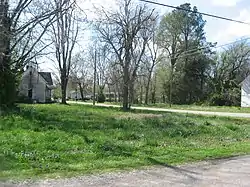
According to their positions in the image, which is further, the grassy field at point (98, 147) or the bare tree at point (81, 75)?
the bare tree at point (81, 75)

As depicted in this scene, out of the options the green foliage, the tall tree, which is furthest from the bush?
the green foliage

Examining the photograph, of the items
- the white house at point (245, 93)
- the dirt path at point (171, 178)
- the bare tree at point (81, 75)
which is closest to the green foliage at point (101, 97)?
the bare tree at point (81, 75)

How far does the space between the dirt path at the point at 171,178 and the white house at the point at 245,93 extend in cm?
5392

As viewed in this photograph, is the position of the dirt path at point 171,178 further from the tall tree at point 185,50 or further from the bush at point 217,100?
the tall tree at point 185,50

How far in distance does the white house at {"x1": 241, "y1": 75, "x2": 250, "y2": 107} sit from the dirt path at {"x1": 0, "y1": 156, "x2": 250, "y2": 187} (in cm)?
5392

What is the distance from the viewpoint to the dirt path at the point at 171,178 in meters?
7.16

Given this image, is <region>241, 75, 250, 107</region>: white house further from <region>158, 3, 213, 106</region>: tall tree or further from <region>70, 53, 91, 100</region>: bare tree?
<region>70, 53, 91, 100</region>: bare tree

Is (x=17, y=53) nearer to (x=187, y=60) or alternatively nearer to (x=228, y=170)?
(x=228, y=170)

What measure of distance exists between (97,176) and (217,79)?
6470 centimetres

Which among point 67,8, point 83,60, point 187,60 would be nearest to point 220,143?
point 67,8

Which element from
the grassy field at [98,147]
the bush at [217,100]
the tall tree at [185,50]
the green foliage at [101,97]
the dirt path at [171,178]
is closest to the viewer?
the dirt path at [171,178]

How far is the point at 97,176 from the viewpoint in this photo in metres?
7.84

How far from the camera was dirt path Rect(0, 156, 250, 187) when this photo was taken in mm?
7156

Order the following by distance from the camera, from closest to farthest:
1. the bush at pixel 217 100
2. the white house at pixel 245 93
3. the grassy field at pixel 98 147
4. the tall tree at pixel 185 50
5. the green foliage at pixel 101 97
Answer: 1. the grassy field at pixel 98 147
2. the white house at pixel 245 93
3. the bush at pixel 217 100
4. the tall tree at pixel 185 50
5. the green foliage at pixel 101 97
